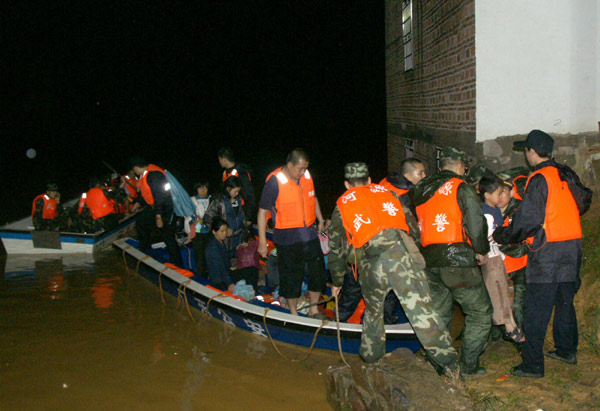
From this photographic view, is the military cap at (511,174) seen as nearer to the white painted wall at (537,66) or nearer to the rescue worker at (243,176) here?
the white painted wall at (537,66)

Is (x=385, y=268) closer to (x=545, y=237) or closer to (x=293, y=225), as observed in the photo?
(x=545, y=237)

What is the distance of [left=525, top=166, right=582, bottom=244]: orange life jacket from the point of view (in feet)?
13.7

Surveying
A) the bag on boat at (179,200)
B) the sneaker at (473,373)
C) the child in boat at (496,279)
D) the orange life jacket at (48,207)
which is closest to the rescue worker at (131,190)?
the orange life jacket at (48,207)

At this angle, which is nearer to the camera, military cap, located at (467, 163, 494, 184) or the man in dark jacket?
the man in dark jacket

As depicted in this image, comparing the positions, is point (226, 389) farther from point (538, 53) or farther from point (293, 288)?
point (538, 53)

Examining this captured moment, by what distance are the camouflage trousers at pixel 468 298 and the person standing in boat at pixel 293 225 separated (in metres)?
1.93

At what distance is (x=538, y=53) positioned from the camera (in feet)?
21.4

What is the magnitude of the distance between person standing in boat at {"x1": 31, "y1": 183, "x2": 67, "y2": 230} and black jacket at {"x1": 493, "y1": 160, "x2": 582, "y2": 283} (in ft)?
32.3

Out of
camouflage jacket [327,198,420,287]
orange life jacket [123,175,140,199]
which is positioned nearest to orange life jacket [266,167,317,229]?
camouflage jacket [327,198,420,287]

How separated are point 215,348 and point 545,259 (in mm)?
3978

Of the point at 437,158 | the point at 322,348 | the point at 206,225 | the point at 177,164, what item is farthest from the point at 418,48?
the point at 177,164

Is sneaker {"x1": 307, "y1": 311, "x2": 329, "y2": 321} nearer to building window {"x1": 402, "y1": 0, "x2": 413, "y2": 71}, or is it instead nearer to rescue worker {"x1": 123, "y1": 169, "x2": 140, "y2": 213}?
building window {"x1": 402, "y1": 0, "x2": 413, "y2": 71}

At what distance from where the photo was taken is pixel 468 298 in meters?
4.37

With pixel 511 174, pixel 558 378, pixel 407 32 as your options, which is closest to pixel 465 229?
pixel 511 174
